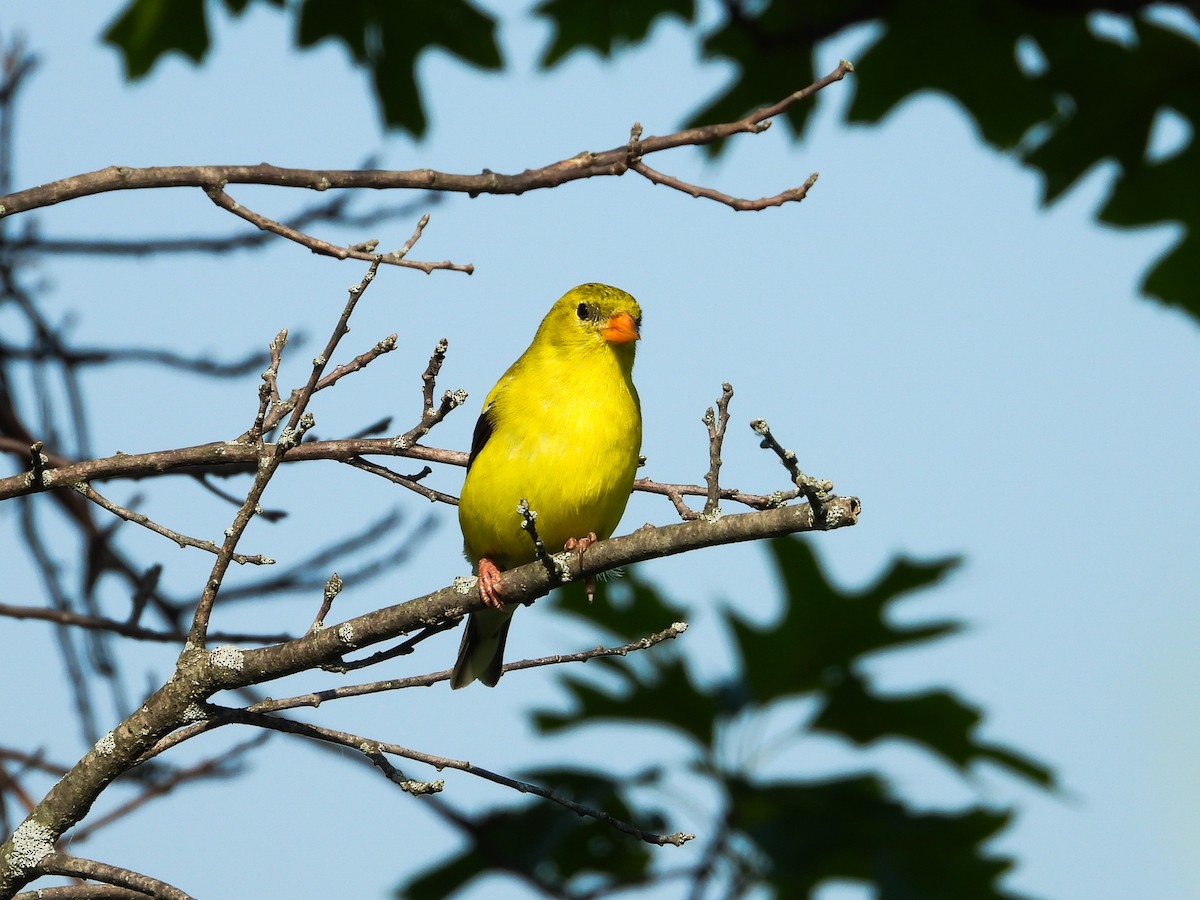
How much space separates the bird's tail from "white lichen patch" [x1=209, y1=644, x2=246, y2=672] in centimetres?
260

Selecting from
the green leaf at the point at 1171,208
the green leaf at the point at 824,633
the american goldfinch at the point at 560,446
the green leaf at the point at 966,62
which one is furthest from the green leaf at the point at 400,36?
the green leaf at the point at 1171,208

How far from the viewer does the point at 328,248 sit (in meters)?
3.34

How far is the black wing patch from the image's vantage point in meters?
5.10

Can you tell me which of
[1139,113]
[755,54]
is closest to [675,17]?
[755,54]

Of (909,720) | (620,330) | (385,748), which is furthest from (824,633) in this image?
(385,748)

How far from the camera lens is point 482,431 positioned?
16.9 feet

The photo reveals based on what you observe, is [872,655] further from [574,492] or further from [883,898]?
[574,492]

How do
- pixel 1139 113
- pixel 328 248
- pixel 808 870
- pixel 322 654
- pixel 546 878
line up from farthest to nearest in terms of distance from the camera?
pixel 1139 113 → pixel 546 878 → pixel 808 870 → pixel 328 248 → pixel 322 654

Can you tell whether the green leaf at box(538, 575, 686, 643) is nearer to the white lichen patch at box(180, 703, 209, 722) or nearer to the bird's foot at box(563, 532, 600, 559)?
the bird's foot at box(563, 532, 600, 559)

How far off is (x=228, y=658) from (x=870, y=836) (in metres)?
3.46

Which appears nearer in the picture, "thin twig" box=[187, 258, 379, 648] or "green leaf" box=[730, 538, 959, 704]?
"thin twig" box=[187, 258, 379, 648]

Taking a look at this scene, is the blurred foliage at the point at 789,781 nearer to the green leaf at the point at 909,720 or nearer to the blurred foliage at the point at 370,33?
the green leaf at the point at 909,720

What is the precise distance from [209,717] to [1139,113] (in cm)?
683

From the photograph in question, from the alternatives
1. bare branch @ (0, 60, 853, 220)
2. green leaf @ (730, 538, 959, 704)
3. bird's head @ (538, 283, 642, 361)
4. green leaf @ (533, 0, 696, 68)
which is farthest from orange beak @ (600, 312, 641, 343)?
green leaf @ (533, 0, 696, 68)
